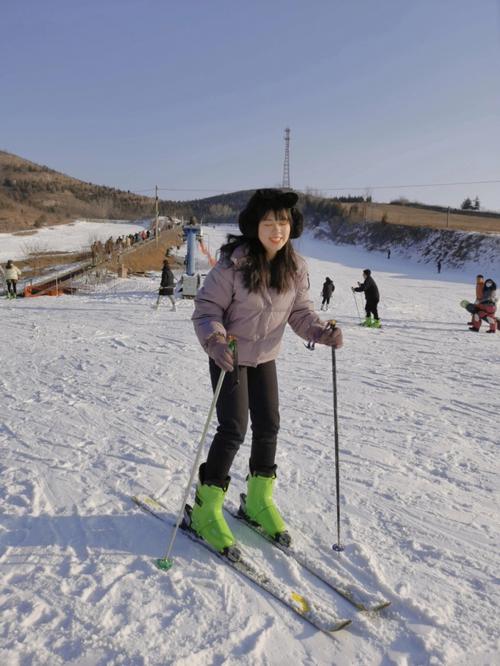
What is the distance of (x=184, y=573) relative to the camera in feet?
7.80

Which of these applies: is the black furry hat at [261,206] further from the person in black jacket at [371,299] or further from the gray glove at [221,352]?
the person in black jacket at [371,299]

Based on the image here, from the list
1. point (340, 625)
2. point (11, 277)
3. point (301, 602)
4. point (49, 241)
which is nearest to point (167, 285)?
point (11, 277)

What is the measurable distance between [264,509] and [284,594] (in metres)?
0.55

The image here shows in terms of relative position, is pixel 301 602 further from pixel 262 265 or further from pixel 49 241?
pixel 49 241

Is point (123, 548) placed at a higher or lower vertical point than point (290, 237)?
lower

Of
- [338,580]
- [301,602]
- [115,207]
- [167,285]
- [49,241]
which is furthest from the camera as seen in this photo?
[115,207]

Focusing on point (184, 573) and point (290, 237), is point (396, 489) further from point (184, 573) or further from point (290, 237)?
point (290, 237)

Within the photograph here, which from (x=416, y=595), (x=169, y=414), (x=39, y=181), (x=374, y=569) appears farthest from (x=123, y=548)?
(x=39, y=181)

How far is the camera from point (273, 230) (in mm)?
2520

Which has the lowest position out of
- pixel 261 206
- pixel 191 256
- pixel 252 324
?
pixel 191 256

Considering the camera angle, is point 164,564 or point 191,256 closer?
point 164,564

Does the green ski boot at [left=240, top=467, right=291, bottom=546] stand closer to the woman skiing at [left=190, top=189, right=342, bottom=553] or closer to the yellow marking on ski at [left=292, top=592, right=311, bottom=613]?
the woman skiing at [left=190, top=189, right=342, bottom=553]

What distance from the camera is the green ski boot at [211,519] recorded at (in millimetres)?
2535

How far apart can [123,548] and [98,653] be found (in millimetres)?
675
